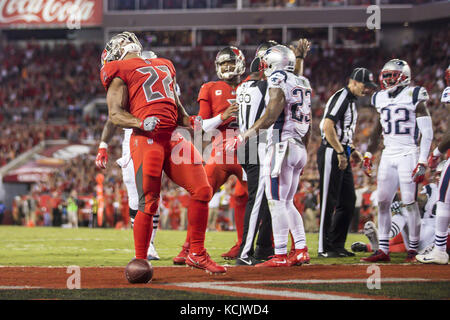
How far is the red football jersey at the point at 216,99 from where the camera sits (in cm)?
741

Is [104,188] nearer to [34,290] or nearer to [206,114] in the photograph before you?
[206,114]

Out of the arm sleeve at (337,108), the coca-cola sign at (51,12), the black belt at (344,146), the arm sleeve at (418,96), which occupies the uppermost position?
the coca-cola sign at (51,12)

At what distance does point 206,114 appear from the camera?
7.44 meters

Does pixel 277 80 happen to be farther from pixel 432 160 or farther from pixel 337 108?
pixel 432 160

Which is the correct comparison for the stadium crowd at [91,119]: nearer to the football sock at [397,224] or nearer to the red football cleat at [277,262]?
the football sock at [397,224]

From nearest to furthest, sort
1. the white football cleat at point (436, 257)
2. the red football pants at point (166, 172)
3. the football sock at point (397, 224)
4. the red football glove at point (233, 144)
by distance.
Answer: the red football pants at point (166, 172) < the red football glove at point (233, 144) < the white football cleat at point (436, 257) < the football sock at point (397, 224)

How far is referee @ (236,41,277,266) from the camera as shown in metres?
7.01

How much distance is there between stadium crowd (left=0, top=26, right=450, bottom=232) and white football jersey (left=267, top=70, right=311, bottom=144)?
826 centimetres

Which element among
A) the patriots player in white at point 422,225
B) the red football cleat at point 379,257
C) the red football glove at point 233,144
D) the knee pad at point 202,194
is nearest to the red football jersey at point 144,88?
the knee pad at point 202,194

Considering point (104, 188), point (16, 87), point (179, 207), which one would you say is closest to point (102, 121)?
point (16, 87)

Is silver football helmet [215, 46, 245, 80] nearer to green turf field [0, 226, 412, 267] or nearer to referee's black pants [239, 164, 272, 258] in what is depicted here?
referee's black pants [239, 164, 272, 258]

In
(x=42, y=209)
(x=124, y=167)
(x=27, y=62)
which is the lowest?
(x=42, y=209)

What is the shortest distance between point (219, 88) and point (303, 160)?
1.28 metres

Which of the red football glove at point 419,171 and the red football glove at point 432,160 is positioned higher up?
the red football glove at point 432,160
